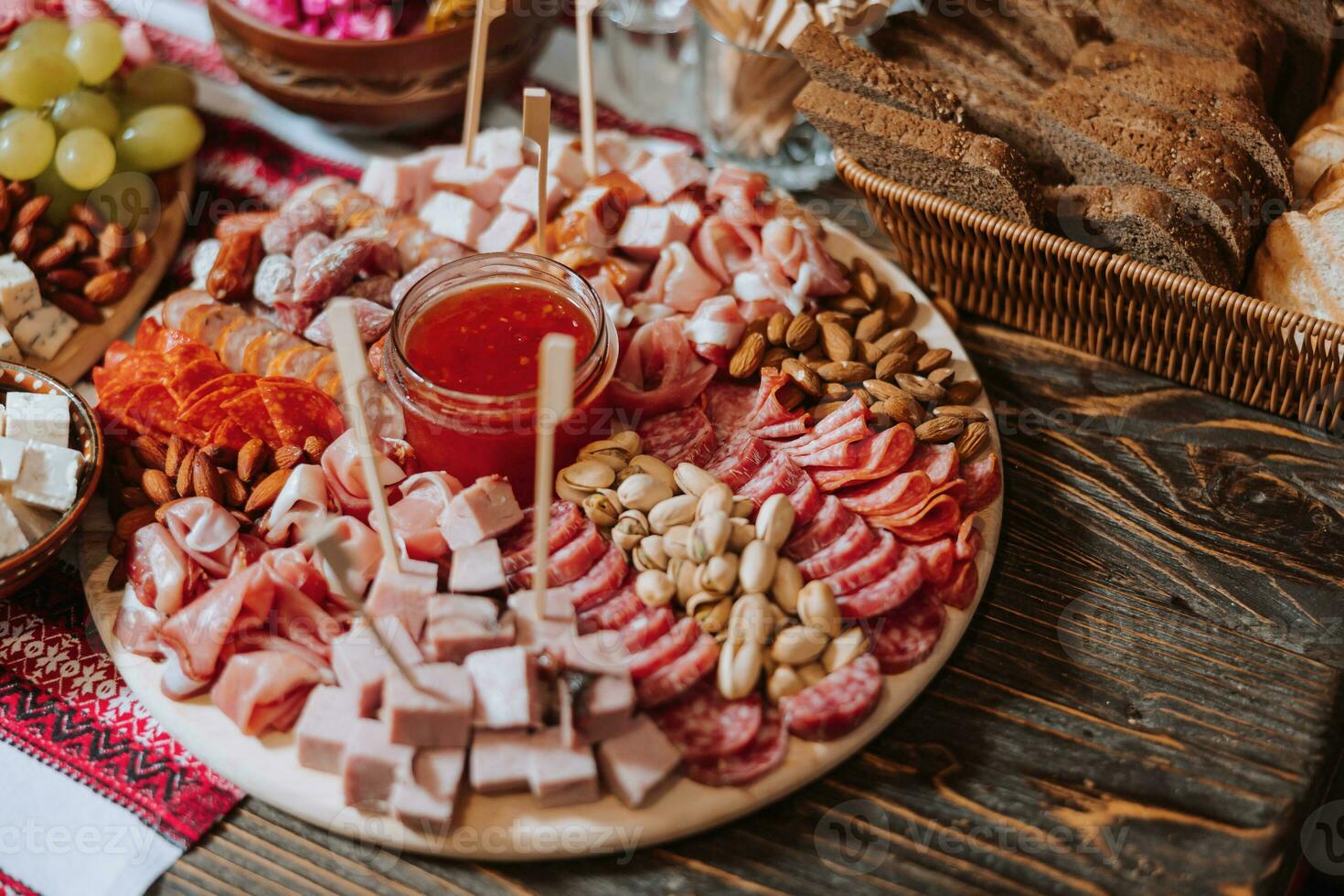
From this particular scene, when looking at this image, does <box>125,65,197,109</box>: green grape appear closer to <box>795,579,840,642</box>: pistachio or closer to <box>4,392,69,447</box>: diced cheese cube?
<box>4,392,69,447</box>: diced cheese cube

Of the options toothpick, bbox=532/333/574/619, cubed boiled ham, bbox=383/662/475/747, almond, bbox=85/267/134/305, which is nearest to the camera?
toothpick, bbox=532/333/574/619

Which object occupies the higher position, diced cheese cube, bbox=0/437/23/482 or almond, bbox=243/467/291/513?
diced cheese cube, bbox=0/437/23/482

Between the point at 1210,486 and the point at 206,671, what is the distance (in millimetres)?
1554

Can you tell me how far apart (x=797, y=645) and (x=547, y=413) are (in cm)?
46

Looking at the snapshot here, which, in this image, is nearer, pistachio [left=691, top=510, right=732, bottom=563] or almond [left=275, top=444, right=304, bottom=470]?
pistachio [left=691, top=510, right=732, bottom=563]

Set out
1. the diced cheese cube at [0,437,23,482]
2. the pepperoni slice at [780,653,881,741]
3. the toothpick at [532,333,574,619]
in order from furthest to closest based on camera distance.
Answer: the diced cheese cube at [0,437,23,482] → the pepperoni slice at [780,653,881,741] → the toothpick at [532,333,574,619]

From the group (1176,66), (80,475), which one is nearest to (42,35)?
(80,475)

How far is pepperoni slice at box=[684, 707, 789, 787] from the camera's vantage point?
1.43m

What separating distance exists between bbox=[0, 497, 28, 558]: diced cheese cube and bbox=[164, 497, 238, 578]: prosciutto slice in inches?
7.2

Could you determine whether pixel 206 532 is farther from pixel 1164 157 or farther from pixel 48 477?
pixel 1164 157

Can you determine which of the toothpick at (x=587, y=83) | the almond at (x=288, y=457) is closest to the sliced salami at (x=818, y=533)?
the almond at (x=288, y=457)

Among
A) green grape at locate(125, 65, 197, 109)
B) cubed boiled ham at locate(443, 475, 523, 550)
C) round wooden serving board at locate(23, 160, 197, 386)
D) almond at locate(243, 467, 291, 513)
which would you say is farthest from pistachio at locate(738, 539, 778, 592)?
green grape at locate(125, 65, 197, 109)

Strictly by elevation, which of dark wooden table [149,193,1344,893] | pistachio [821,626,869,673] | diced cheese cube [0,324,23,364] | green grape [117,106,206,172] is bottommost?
dark wooden table [149,193,1344,893]

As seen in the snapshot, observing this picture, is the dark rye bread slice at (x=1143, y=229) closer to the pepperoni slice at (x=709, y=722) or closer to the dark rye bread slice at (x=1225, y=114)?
the dark rye bread slice at (x=1225, y=114)
